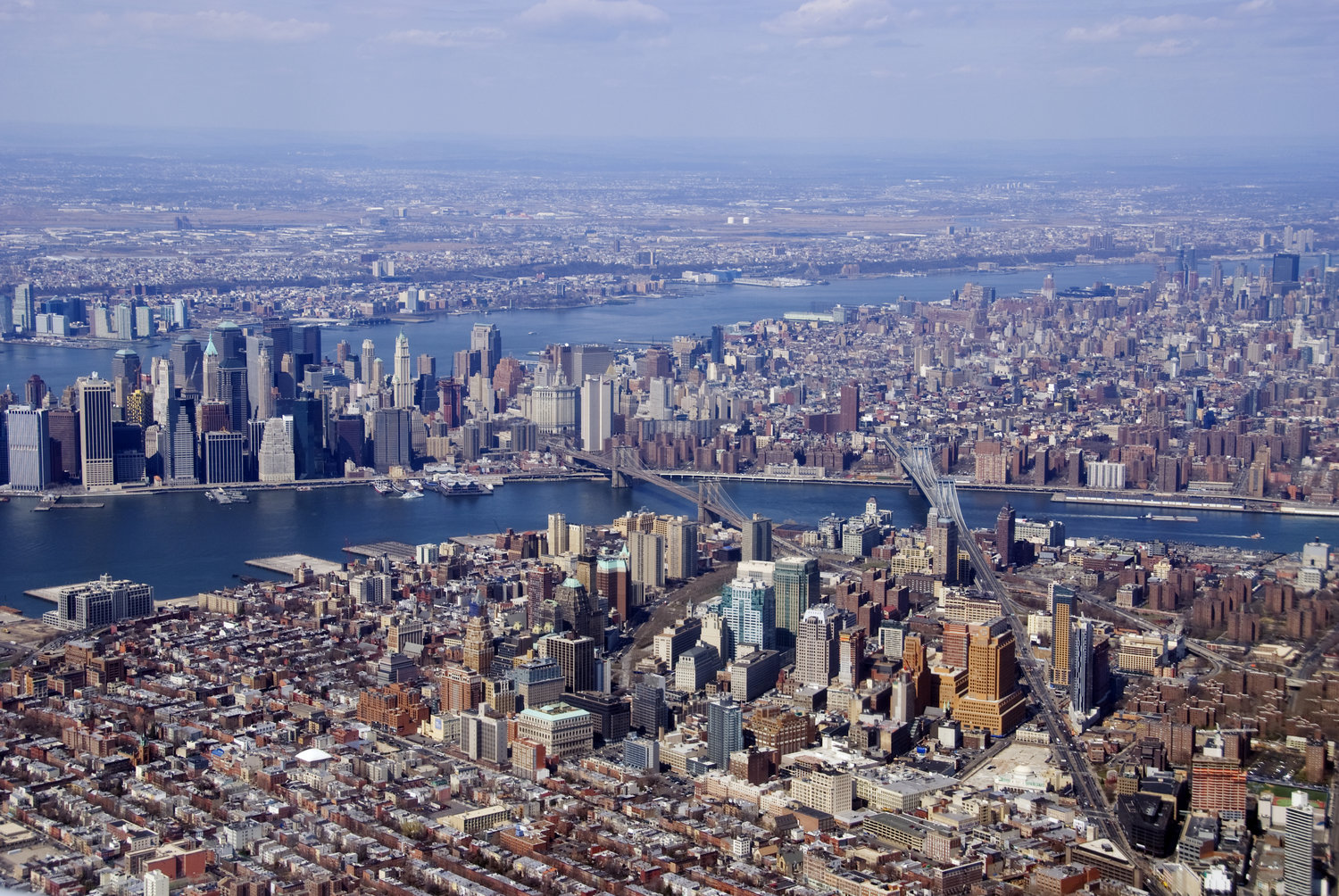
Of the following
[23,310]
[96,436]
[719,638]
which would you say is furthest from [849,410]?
[23,310]

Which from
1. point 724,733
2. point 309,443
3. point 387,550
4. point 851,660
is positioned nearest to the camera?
point 724,733

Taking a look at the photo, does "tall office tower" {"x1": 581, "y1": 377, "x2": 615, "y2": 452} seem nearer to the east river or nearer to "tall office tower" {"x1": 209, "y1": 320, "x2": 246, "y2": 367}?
the east river

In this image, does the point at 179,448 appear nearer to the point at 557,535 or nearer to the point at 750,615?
the point at 557,535

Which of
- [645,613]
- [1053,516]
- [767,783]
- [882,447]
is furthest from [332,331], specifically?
[767,783]

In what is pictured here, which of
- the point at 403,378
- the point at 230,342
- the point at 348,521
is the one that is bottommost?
the point at 348,521

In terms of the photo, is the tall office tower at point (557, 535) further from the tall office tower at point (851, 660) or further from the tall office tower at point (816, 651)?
the tall office tower at point (851, 660)

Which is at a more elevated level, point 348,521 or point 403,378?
point 403,378

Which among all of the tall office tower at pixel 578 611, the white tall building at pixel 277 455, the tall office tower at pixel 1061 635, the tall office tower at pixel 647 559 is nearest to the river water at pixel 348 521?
the white tall building at pixel 277 455
